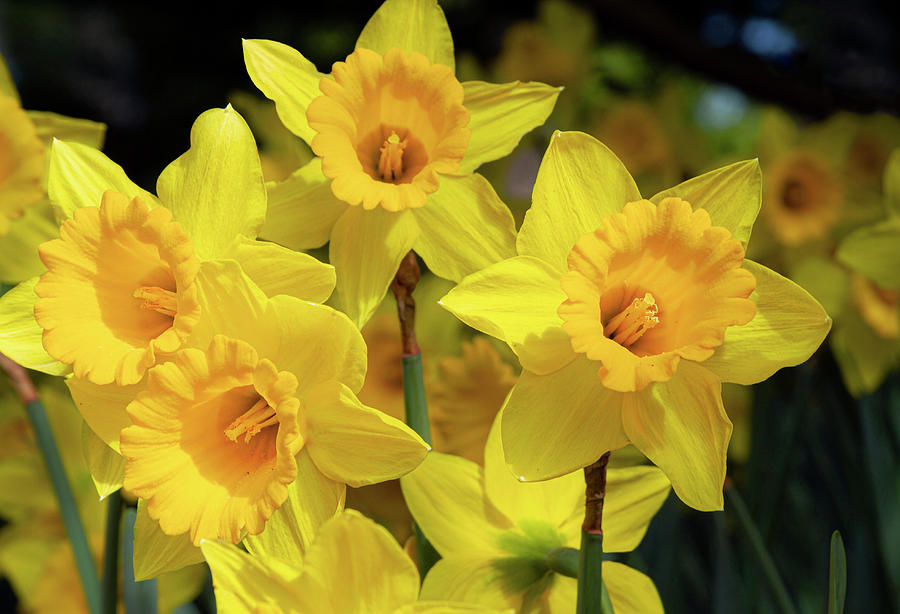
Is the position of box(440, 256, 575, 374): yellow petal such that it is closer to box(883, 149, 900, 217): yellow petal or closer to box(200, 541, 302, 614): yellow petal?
box(200, 541, 302, 614): yellow petal

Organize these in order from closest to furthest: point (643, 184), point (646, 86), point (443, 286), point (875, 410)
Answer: point (443, 286)
point (875, 410)
point (643, 184)
point (646, 86)

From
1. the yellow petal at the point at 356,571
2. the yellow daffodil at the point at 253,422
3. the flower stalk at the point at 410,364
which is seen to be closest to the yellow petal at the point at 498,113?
the flower stalk at the point at 410,364

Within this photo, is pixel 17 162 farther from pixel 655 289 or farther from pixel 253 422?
pixel 655 289

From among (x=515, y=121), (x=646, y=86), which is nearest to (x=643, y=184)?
(x=646, y=86)

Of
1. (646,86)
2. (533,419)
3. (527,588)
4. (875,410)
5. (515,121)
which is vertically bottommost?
(875,410)

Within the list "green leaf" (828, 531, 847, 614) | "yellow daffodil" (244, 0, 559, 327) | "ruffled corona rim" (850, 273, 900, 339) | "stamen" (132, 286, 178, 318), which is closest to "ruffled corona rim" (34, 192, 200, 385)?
"stamen" (132, 286, 178, 318)

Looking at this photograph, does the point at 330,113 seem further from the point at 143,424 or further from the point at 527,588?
the point at 527,588

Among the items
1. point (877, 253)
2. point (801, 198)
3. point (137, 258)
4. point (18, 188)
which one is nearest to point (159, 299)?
point (137, 258)
